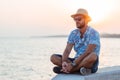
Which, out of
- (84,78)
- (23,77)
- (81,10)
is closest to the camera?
(84,78)

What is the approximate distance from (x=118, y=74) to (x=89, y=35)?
3.14 ft

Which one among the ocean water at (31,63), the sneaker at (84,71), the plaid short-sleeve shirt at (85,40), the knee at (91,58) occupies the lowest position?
the ocean water at (31,63)

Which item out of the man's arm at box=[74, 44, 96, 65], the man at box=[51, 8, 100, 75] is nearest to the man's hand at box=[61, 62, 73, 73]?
the man at box=[51, 8, 100, 75]

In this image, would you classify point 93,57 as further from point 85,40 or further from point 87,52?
point 85,40

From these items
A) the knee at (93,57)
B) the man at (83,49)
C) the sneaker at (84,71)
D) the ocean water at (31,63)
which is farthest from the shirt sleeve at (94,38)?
the ocean water at (31,63)

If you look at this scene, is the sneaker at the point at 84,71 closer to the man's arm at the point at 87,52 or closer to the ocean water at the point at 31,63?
the man's arm at the point at 87,52

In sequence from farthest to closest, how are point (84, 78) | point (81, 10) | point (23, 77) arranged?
point (23, 77) < point (81, 10) < point (84, 78)

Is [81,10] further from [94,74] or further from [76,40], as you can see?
[94,74]

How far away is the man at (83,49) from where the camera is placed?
8508 mm

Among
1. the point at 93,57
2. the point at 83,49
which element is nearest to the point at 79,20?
the point at 83,49

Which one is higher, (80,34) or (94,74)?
(80,34)

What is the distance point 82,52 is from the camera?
8.78m

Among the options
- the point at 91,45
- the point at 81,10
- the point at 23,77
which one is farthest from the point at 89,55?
the point at 23,77

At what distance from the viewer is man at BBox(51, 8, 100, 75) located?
8.51m
